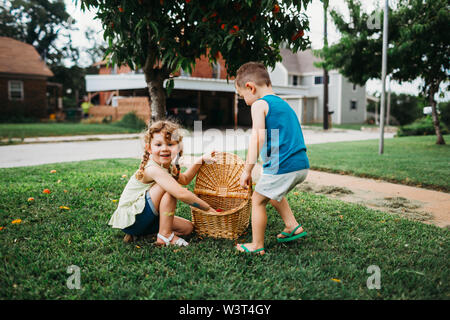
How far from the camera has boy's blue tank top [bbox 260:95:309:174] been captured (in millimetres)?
2455

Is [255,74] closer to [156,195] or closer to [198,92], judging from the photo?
[156,195]

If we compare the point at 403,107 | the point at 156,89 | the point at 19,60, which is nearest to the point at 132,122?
the point at 19,60

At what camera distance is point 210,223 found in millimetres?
2859

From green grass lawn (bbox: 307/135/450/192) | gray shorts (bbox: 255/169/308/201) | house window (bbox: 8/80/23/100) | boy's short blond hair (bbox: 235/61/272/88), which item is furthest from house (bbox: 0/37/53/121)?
gray shorts (bbox: 255/169/308/201)

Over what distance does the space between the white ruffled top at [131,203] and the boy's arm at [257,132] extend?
744mm

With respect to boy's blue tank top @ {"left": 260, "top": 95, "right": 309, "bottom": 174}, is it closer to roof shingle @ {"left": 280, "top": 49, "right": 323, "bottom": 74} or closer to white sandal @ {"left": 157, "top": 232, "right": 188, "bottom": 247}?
white sandal @ {"left": 157, "top": 232, "right": 188, "bottom": 247}

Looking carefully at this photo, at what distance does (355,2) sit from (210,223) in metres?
9.03

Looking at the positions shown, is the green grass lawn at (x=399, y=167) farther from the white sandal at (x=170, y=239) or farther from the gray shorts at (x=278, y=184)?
the white sandal at (x=170, y=239)

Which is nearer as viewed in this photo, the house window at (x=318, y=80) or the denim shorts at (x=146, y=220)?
the denim shorts at (x=146, y=220)

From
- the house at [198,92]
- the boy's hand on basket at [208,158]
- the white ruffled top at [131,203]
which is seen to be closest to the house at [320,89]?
the house at [198,92]

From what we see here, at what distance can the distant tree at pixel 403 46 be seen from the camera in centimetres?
830

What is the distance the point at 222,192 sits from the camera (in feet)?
10.5
